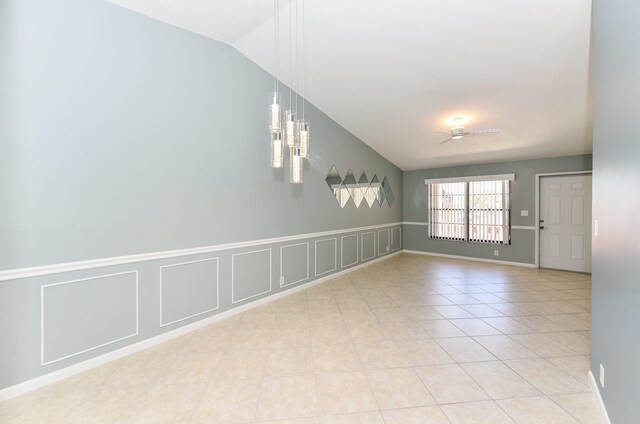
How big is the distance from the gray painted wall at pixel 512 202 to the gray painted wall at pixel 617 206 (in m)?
5.01

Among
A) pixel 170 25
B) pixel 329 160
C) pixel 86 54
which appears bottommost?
pixel 329 160

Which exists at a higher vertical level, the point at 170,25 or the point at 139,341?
the point at 170,25

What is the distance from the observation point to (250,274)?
3807 mm

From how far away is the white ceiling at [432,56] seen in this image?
8.99ft

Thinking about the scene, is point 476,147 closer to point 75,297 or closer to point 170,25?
point 170,25

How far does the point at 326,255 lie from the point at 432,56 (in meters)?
3.46

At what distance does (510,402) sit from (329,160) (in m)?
4.14

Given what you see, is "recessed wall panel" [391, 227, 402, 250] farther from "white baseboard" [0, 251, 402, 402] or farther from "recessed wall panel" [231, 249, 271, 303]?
"recessed wall panel" [231, 249, 271, 303]

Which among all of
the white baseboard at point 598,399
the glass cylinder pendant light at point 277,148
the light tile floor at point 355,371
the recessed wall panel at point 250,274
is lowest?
the light tile floor at point 355,371

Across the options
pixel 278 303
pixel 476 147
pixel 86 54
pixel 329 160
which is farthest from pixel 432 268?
pixel 86 54

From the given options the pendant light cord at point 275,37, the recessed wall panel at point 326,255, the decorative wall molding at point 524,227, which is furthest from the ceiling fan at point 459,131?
the decorative wall molding at point 524,227

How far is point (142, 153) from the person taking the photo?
2.74 metres

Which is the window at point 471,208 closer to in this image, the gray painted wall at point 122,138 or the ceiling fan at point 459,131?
the ceiling fan at point 459,131

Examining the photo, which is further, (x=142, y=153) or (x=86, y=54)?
(x=142, y=153)
